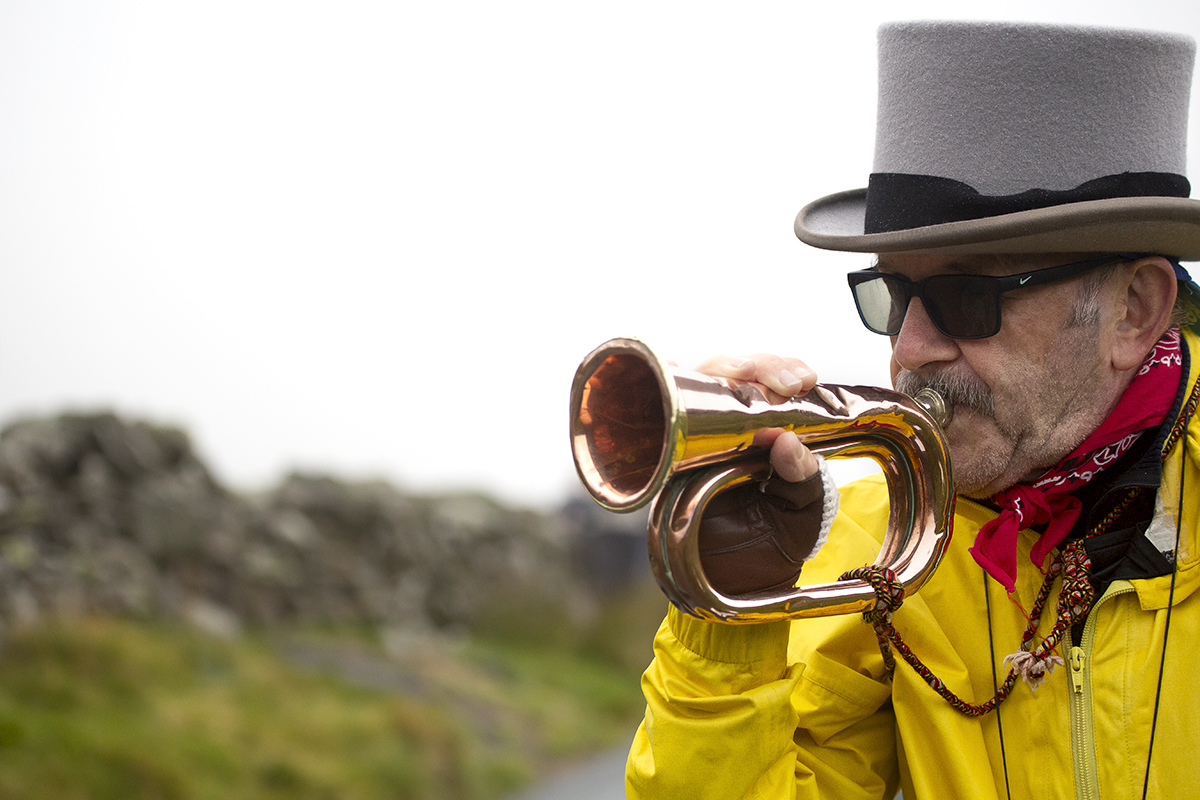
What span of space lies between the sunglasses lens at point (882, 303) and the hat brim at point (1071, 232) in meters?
0.13

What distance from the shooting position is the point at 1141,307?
204 centimetres

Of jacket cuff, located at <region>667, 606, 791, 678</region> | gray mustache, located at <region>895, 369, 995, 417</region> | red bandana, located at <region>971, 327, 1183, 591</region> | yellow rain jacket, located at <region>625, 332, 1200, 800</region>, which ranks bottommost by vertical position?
yellow rain jacket, located at <region>625, 332, 1200, 800</region>

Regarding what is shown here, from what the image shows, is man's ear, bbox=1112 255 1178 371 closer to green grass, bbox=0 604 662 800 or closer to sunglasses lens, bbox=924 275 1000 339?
sunglasses lens, bbox=924 275 1000 339

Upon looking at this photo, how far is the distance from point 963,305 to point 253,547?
273 inches

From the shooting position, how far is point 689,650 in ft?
5.99

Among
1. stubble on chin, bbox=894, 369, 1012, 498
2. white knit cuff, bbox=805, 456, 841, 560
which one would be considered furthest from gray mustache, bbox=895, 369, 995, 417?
white knit cuff, bbox=805, 456, 841, 560

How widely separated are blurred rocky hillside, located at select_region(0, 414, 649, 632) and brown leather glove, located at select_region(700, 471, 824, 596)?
5260 mm

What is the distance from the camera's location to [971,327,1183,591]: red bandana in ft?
6.36

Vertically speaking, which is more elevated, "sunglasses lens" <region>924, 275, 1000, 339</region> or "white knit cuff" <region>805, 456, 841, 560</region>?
"sunglasses lens" <region>924, 275, 1000, 339</region>

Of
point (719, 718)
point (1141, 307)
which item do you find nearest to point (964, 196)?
point (1141, 307)

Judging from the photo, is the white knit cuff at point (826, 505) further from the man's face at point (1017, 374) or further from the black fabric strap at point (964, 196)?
the black fabric strap at point (964, 196)

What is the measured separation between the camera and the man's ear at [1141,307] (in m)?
2.01

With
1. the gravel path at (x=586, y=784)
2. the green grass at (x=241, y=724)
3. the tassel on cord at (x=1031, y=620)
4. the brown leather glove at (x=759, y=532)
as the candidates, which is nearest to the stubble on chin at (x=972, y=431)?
the tassel on cord at (x=1031, y=620)

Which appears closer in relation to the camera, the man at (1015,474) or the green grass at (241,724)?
the man at (1015,474)
